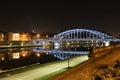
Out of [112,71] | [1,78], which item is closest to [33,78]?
[1,78]

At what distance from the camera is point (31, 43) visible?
123m

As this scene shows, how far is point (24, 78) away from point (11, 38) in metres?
112

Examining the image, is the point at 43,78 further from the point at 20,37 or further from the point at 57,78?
the point at 20,37

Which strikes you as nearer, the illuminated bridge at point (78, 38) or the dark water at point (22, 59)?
Result: the dark water at point (22, 59)

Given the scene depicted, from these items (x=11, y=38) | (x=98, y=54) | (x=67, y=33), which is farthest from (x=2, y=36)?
(x=98, y=54)

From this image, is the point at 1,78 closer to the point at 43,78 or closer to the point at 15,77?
the point at 15,77

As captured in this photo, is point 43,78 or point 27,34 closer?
point 43,78

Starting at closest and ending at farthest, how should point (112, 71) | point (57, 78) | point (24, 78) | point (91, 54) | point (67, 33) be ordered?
point (112, 71), point (57, 78), point (24, 78), point (91, 54), point (67, 33)

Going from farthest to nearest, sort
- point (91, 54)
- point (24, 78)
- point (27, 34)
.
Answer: point (27, 34) < point (91, 54) < point (24, 78)

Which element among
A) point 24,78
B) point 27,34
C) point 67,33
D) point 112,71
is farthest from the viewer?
point 27,34

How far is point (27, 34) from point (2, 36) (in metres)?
21.9

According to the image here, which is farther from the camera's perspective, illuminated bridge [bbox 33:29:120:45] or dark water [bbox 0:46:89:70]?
illuminated bridge [bbox 33:29:120:45]

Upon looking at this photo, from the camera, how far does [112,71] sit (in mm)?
10836

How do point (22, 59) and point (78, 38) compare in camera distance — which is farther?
point (78, 38)
